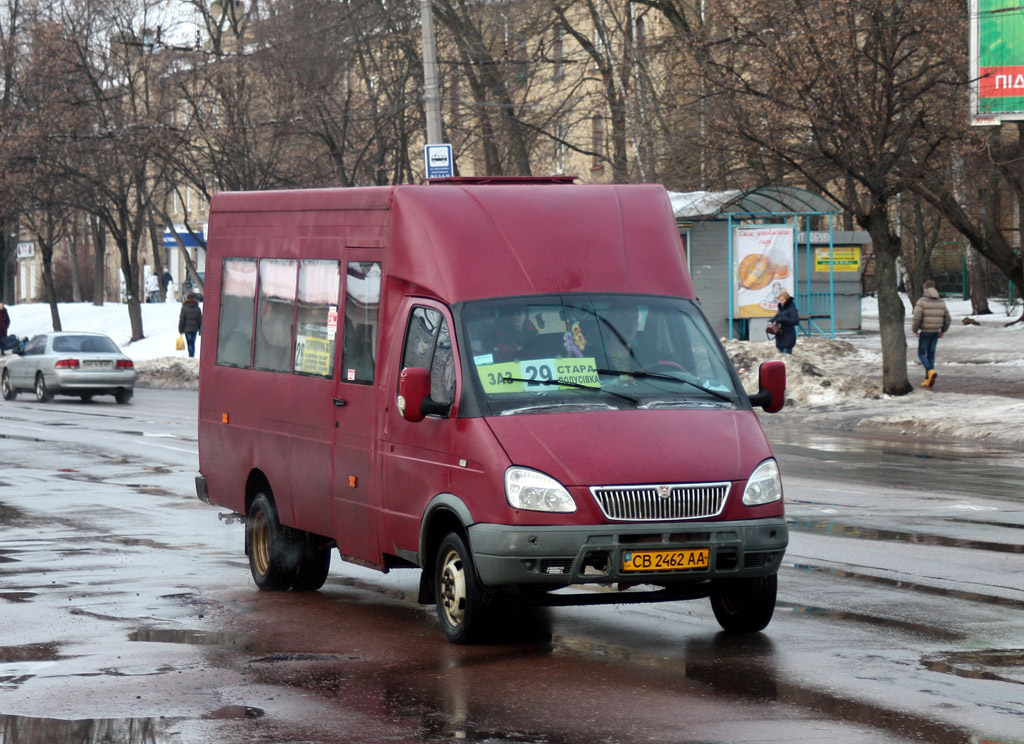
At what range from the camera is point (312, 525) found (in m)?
9.46

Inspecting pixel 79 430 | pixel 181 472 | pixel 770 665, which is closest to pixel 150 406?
pixel 79 430

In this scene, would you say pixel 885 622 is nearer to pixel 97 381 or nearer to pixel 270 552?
pixel 270 552

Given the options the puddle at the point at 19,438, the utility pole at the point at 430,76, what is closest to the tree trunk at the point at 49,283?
the utility pole at the point at 430,76

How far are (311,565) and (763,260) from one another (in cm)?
2567

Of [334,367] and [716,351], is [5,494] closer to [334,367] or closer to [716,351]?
[334,367]

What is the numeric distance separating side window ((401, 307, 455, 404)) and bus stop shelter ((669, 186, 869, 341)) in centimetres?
2324

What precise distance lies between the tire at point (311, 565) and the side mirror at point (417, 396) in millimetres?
2390

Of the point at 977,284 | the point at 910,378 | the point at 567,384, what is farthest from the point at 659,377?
the point at 977,284

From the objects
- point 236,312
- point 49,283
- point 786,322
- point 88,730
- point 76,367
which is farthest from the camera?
point 49,283

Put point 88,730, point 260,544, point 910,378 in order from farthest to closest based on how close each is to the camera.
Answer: point 910,378 < point 260,544 < point 88,730

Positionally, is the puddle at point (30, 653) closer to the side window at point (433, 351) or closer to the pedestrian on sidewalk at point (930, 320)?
the side window at point (433, 351)

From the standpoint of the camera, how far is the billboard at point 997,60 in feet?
79.3

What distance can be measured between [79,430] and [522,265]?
17430 mm

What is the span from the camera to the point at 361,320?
8945mm
